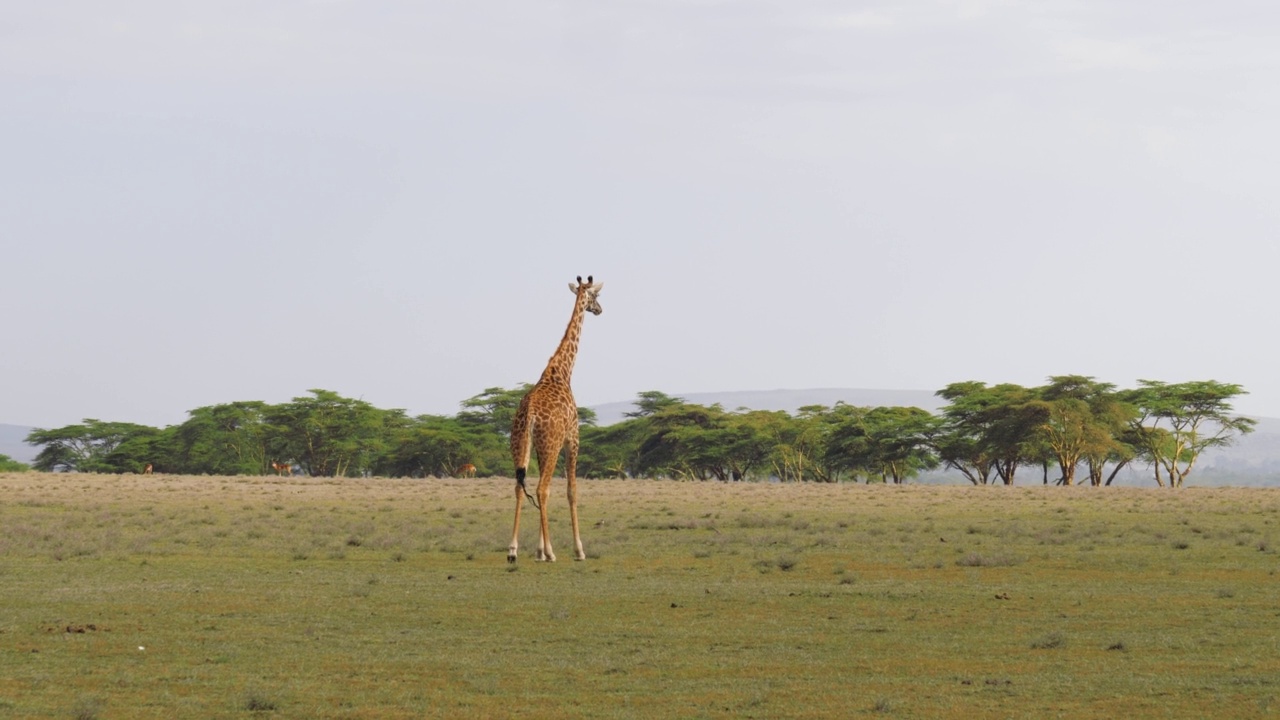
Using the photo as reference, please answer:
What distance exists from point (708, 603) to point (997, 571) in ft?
18.6

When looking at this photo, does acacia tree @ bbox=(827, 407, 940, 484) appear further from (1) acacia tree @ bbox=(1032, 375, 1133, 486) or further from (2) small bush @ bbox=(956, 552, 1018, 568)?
(2) small bush @ bbox=(956, 552, 1018, 568)

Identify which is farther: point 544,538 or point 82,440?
point 82,440

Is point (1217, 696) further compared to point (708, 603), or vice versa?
point (708, 603)

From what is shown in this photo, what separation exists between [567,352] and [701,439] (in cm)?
5557

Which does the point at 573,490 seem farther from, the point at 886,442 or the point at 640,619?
the point at 886,442

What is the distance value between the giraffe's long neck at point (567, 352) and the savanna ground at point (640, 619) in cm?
271

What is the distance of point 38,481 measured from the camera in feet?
150

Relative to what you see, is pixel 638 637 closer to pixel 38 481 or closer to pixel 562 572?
pixel 562 572

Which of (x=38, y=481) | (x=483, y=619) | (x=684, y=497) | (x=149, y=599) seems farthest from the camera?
(x=38, y=481)

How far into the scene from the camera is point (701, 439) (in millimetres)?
77312

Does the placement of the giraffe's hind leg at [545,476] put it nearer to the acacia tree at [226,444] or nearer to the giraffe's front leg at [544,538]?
the giraffe's front leg at [544,538]

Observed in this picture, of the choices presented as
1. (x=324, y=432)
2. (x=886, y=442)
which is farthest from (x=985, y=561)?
(x=324, y=432)

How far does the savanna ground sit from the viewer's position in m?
9.97

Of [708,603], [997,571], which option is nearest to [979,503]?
[997,571]
